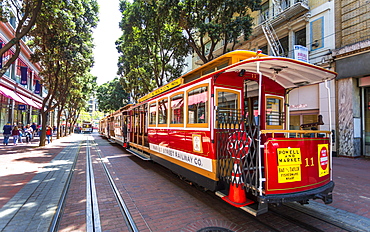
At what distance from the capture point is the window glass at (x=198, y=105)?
188 inches

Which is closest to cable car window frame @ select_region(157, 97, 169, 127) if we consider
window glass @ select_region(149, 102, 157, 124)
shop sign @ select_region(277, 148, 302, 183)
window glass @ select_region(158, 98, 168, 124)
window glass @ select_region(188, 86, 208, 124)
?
window glass @ select_region(158, 98, 168, 124)

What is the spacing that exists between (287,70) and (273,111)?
1.22 metres

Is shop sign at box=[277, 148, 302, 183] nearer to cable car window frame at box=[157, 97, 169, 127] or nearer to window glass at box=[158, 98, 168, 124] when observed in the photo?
cable car window frame at box=[157, 97, 169, 127]

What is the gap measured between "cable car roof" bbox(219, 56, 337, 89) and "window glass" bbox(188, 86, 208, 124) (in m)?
0.86

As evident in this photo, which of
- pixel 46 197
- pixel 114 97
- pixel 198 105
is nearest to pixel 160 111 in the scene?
pixel 198 105

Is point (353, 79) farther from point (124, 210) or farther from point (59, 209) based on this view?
point (59, 209)

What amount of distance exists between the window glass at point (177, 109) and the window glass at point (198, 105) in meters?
0.44

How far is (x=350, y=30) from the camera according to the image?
11.5 meters

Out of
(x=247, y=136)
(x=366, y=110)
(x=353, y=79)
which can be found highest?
(x=353, y=79)

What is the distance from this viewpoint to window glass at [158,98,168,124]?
7.04 meters

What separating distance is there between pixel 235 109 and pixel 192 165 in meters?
1.70

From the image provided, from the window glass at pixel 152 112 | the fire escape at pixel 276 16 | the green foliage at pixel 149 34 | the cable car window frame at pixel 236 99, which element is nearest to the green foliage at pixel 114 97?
the green foliage at pixel 149 34

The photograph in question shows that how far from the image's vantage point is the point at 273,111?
539 cm

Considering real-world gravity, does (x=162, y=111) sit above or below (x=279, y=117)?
above
